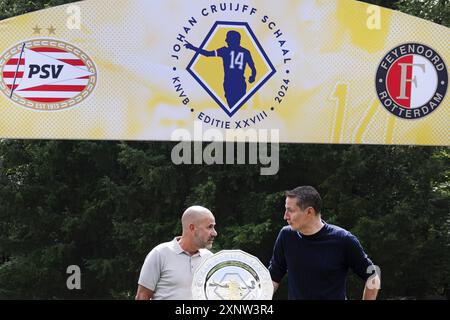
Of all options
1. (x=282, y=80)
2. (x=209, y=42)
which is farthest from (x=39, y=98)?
(x=282, y=80)

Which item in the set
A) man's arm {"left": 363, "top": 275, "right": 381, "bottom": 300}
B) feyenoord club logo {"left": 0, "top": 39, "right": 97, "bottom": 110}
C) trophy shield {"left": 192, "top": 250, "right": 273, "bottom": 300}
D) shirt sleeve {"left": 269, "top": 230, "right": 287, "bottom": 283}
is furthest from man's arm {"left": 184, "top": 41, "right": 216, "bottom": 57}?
trophy shield {"left": 192, "top": 250, "right": 273, "bottom": 300}

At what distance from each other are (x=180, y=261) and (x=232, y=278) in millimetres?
795

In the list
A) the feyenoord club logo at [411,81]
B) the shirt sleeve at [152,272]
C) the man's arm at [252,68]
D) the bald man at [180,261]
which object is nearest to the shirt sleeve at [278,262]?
the bald man at [180,261]

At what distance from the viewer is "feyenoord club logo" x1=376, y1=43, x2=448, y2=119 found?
812 cm

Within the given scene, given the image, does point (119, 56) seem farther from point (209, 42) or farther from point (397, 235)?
point (397, 235)

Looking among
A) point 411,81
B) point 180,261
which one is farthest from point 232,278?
point 411,81

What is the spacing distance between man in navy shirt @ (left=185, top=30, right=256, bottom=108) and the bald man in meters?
4.44

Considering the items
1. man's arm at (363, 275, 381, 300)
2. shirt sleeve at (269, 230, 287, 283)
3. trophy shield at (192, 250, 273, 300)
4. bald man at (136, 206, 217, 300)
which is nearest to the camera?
trophy shield at (192, 250, 273, 300)

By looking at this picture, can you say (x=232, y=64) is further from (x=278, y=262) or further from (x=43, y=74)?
(x=278, y=262)

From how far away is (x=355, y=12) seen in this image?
816 centimetres

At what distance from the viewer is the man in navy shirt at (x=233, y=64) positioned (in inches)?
319

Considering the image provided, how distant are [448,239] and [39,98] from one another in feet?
27.1

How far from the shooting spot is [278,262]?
4.36 m

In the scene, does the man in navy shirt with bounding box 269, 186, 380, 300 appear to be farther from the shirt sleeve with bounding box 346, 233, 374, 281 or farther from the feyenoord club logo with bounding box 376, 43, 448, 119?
the feyenoord club logo with bounding box 376, 43, 448, 119
